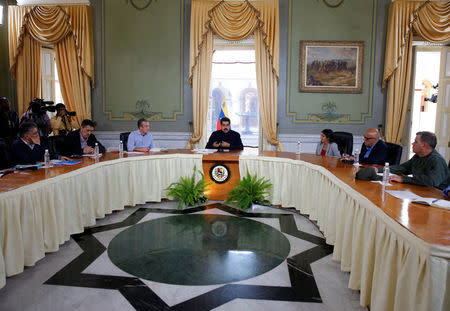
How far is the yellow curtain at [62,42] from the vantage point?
232 inches

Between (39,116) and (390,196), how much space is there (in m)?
4.85

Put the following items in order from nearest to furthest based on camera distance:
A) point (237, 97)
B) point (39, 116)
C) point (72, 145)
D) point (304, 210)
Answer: point (304, 210)
point (72, 145)
point (39, 116)
point (237, 97)

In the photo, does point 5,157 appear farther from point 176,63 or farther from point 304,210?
point 176,63

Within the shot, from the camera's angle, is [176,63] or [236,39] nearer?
[236,39]

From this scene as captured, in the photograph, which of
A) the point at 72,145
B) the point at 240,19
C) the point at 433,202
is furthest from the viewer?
the point at 240,19

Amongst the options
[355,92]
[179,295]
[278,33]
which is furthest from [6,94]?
[355,92]

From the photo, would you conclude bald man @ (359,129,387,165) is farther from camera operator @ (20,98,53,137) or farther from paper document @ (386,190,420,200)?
camera operator @ (20,98,53,137)

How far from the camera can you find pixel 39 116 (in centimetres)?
502

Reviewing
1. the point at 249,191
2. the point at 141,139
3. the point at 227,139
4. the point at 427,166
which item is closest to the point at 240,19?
the point at 227,139

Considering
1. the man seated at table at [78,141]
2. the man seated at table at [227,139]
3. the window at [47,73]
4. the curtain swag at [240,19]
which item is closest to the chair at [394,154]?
the man seated at table at [227,139]

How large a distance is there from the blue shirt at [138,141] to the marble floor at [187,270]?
127 centimetres

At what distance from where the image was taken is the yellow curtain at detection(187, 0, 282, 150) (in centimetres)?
570

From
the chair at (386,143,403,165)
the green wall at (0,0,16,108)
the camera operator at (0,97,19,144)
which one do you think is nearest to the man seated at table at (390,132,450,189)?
the chair at (386,143,403,165)

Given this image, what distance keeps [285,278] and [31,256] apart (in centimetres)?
188
